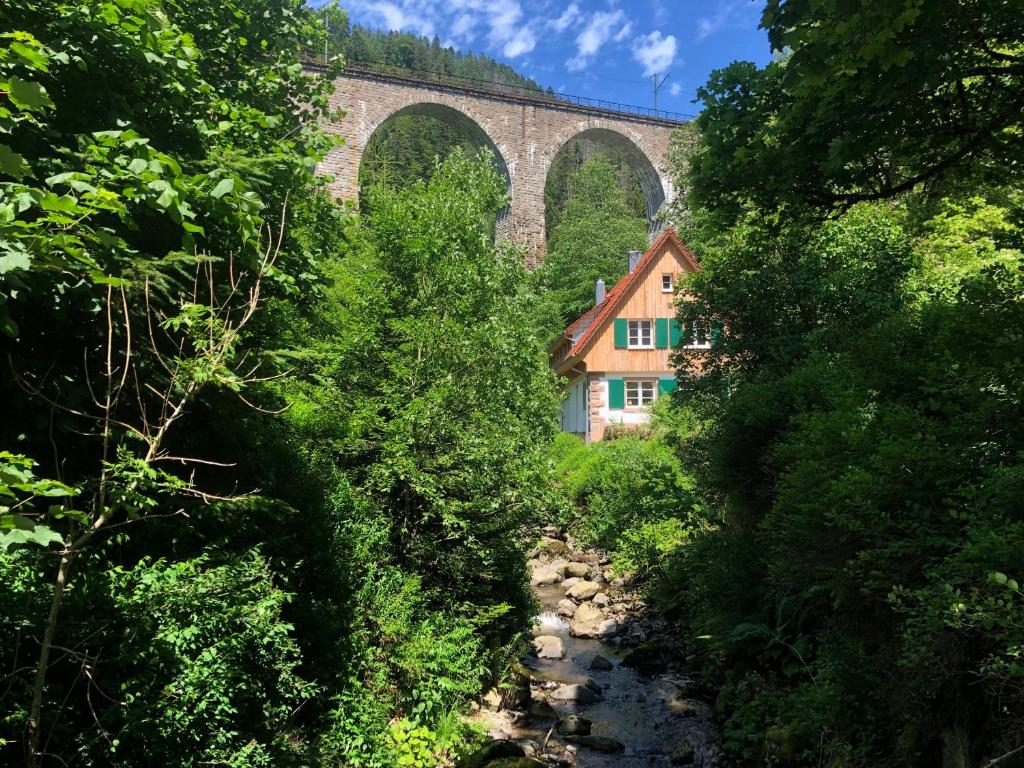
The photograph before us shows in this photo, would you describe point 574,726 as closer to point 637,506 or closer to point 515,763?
point 515,763

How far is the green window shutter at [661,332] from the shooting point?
27312mm

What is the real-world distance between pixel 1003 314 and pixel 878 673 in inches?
124

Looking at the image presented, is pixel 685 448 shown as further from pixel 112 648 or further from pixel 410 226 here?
pixel 112 648

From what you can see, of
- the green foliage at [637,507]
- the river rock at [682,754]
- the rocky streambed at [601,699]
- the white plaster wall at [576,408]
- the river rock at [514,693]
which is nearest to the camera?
the river rock at [682,754]

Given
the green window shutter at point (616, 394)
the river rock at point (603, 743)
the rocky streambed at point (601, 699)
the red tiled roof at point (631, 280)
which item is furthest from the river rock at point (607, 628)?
the red tiled roof at point (631, 280)

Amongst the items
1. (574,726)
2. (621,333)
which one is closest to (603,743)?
(574,726)

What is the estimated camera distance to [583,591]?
50.4 feet

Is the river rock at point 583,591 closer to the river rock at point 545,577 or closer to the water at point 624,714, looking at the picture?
the river rock at point 545,577

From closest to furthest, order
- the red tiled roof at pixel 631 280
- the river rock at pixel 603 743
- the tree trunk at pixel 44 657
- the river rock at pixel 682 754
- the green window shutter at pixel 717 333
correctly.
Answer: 1. the tree trunk at pixel 44 657
2. the river rock at pixel 682 754
3. the river rock at pixel 603 743
4. the green window shutter at pixel 717 333
5. the red tiled roof at pixel 631 280

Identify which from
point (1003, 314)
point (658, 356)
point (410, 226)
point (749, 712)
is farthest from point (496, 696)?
point (658, 356)

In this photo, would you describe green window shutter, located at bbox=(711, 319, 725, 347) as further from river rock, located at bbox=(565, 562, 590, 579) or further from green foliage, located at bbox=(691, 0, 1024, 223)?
river rock, located at bbox=(565, 562, 590, 579)

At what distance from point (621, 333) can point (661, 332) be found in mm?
1583

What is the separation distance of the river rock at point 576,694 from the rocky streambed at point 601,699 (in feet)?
0.05

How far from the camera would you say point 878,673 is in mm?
5977
